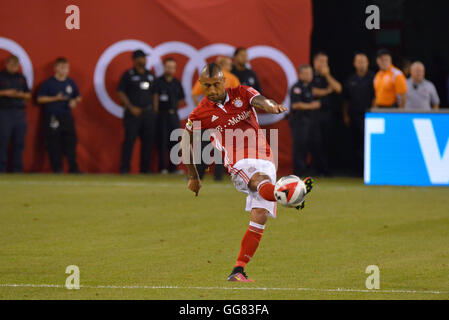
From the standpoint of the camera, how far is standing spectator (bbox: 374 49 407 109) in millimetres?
15805

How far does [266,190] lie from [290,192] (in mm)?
360

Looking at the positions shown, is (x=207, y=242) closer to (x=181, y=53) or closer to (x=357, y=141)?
(x=357, y=141)

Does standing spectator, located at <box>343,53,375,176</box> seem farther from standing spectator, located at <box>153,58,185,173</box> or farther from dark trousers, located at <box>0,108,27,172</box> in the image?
dark trousers, located at <box>0,108,27,172</box>

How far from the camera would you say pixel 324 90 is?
1686 centimetres

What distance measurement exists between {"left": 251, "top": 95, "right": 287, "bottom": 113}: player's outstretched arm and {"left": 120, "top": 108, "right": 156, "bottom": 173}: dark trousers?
10.4 meters

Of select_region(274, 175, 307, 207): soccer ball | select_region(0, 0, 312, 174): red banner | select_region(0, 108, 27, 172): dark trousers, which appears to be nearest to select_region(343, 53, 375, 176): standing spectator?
select_region(0, 0, 312, 174): red banner

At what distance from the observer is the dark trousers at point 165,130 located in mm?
17500

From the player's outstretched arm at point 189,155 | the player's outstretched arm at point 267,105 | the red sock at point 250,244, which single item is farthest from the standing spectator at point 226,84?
the red sock at point 250,244

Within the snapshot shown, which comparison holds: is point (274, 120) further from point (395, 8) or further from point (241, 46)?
point (395, 8)

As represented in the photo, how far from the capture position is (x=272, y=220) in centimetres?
1105

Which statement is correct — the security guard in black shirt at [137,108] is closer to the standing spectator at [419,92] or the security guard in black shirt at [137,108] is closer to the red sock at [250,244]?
the standing spectator at [419,92]

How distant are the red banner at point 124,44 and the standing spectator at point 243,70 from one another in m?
1.16

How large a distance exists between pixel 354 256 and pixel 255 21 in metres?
10.1
